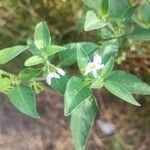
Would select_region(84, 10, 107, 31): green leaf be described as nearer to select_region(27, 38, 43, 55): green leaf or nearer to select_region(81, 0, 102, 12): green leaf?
select_region(81, 0, 102, 12): green leaf

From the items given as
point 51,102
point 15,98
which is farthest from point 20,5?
point 15,98

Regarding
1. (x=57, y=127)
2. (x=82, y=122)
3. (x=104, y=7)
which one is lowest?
(x=57, y=127)

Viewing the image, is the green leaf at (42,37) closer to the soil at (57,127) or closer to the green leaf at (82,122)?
the green leaf at (82,122)

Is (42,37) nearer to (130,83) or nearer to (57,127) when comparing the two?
(130,83)

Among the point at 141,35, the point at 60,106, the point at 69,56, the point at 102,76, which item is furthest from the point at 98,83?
the point at 60,106

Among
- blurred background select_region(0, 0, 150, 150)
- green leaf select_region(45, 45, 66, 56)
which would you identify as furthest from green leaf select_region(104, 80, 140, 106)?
blurred background select_region(0, 0, 150, 150)

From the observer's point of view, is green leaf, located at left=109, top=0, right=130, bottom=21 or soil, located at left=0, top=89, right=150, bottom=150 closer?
green leaf, located at left=109, top=0, right=130, bottom=21

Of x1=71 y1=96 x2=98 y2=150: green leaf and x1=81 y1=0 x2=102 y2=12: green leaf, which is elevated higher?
x1=81 y1=0 x2=102 y2=12: green leaf
